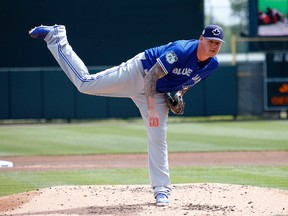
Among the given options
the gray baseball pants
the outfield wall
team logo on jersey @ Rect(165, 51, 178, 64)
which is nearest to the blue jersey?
team logo on jersey @ Rect(165, 51, 178, 64)

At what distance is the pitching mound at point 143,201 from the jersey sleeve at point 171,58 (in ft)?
4.33

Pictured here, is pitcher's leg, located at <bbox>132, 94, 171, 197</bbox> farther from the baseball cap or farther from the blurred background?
the blurred background

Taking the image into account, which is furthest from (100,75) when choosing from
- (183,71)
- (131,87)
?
(183,71)

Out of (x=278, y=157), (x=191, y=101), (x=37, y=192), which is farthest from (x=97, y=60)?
(x=37, y=192)

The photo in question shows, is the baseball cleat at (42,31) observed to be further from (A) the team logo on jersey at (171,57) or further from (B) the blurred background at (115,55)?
(B) the blurred background at (115,55)

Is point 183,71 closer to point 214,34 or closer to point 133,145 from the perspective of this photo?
point 214,34

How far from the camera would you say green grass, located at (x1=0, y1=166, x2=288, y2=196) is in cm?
1023

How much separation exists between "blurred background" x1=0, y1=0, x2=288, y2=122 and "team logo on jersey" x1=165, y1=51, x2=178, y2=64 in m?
16.6

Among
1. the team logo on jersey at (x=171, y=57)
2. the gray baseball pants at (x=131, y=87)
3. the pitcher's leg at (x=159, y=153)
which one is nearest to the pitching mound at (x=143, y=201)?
the pitcher's leg at (x=159, y=153)

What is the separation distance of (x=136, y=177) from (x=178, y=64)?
12.9 ft

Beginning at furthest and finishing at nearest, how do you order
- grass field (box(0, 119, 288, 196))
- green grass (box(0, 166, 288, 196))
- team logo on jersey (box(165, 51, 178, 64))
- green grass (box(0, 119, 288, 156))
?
1. green grass (box(0, 119, 288, 156))
2. grass field (box(0, 119, 288, 196))
3. green grass (box(0, 166, 288, 196))
4. team logo on jersey (box(165, 51, 178, 64))

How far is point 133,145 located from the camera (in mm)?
17031

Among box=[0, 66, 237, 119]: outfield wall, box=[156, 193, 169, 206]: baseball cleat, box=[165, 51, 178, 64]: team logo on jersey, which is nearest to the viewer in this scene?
box=[165, 51, 178, 64]: team logo on jersey

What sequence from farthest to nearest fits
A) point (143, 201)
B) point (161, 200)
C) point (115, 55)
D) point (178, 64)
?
point (115, 55), point (143, 201), point (161, 200), point (178, 64)
